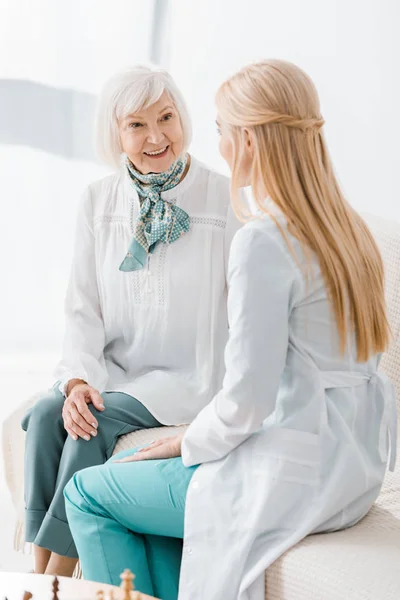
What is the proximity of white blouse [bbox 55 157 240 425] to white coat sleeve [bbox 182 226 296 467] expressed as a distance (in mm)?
757

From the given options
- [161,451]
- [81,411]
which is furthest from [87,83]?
[161,451]

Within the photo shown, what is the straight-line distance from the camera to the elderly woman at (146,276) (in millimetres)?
2342

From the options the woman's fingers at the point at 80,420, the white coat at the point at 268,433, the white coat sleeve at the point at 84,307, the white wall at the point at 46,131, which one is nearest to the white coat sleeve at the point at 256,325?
the white coat at the point at 268,433

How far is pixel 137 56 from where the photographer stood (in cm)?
414

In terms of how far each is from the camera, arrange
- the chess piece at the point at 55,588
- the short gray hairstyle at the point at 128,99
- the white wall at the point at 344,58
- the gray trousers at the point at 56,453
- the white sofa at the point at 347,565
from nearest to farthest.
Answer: the chess piece at the point at 55,588, the white sofa at the point at 347,565, the gray trousers at the point at 56,453, the short gray hairstyle at the point at 128,99, the white wall at the point at 344,58

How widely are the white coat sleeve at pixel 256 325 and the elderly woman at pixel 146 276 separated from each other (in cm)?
74

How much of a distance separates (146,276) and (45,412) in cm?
45

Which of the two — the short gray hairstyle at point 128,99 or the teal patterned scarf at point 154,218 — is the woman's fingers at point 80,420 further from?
the short gray hairstyle at point 128,99

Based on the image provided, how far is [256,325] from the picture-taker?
155 centimetres

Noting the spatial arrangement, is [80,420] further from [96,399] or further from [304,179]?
[304,179]

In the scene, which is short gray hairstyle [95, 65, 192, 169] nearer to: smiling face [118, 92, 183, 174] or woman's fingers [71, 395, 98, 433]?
smiling face [118, 92, 183, 174]

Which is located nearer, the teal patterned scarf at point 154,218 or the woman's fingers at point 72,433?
the woman's fingers at point 72,433

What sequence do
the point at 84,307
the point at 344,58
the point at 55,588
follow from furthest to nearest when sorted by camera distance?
1. the point at 344,58
2. the point at 84,307
3. the point at 55,588

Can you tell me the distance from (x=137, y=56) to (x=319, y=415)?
288 centimetres
